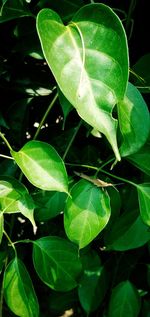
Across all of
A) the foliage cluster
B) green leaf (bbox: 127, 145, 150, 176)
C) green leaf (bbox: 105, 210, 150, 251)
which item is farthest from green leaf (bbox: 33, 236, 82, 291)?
green leaf (bbox: 127, 145, 150, 176)

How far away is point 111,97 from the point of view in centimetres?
60

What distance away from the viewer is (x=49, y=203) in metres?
0.96

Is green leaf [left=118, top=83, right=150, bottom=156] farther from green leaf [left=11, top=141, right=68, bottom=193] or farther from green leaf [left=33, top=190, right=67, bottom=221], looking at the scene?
green leaf [left=33, top=190, right=67, bottom=221]

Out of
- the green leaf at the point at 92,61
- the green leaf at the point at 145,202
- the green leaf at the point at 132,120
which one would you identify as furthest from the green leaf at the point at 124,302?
the green leaf at the point at 92,61

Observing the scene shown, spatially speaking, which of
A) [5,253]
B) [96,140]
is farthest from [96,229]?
[96,140]

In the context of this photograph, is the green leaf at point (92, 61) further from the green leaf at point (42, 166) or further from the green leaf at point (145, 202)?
the green leaf at point (145, 202)

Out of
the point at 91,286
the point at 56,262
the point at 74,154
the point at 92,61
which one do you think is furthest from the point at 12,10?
the point at 91,286

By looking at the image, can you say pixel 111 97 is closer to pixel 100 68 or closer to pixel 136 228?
pixel 100 68

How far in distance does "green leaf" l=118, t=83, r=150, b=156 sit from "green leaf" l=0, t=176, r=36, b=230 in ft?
0.60

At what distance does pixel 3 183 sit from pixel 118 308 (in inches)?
21.3

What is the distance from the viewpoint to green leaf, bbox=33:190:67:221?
3.15ft

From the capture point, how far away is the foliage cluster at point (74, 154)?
614 mm

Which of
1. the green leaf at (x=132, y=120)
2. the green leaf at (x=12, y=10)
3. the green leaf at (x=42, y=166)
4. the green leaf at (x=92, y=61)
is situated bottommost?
the green leaf at (x=42, y=166)

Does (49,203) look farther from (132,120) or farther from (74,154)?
(132,120)
